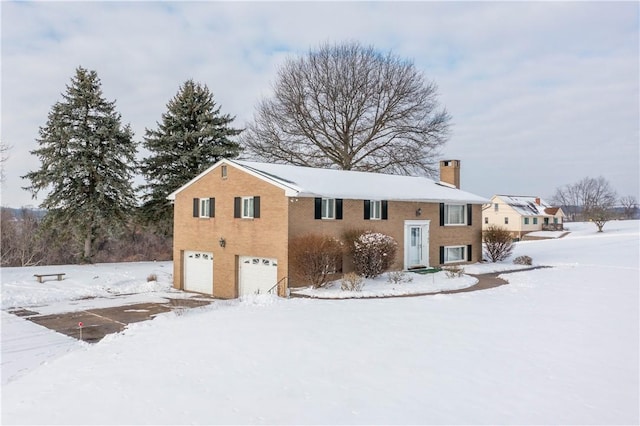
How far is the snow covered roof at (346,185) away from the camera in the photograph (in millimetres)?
18938

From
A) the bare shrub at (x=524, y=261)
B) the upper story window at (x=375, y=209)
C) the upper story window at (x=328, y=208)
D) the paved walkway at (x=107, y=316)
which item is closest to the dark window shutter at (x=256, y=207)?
the upper story window at (x=328, y=208)

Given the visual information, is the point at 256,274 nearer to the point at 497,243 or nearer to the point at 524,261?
the point at 497,243

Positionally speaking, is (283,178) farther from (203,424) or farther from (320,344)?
(203,424)

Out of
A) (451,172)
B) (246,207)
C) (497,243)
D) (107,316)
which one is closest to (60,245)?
(107,316)

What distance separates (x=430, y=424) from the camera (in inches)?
254

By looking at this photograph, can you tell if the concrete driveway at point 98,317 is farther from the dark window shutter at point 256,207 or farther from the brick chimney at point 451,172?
the brick chimney at point 451,172

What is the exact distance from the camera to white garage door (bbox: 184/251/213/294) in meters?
22.6

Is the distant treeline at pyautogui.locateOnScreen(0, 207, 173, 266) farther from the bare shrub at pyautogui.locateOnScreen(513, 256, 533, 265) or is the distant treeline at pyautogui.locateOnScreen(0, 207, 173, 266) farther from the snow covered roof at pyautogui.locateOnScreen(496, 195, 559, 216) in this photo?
the snow covered roof at pyautogui.locateOnScreen(496, 195, 559, 216)

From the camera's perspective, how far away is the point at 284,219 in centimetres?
1798

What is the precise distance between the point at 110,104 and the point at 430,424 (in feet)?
97.6

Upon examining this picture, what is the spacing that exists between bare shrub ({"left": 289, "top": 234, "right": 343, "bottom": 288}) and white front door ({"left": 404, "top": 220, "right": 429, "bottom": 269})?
563 centimetres

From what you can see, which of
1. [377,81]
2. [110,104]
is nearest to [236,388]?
[110,104]

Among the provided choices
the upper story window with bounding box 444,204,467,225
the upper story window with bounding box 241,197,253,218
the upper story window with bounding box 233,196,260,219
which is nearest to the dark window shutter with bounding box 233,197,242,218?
the upper story window with bounding box 233,196,260,219

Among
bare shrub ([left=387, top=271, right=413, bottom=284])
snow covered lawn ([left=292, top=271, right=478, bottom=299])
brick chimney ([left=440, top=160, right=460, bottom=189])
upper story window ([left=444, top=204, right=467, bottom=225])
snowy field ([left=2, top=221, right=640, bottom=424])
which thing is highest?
brick chimney ([left=440, top=160, right=460, bottom=189])
